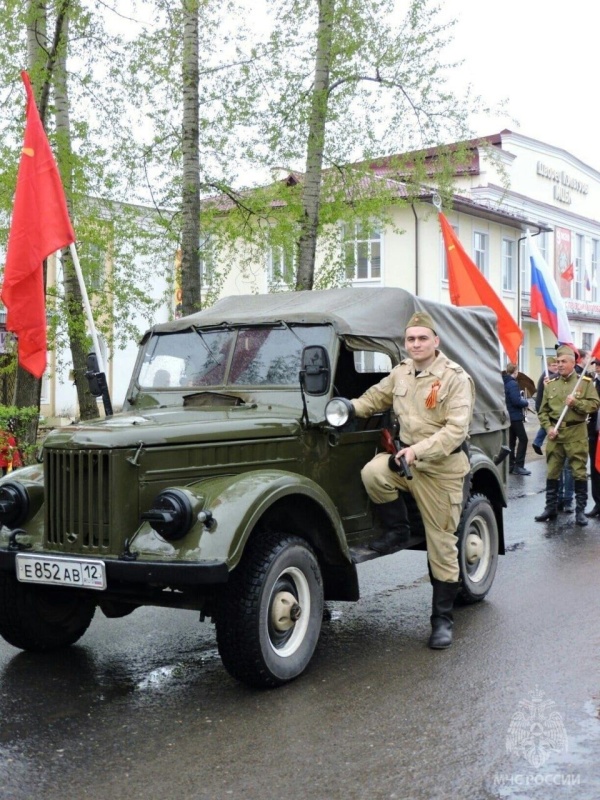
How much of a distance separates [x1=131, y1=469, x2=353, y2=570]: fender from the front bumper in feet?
0.18

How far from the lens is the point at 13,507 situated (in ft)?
17.9

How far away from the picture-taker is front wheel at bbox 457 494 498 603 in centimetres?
686

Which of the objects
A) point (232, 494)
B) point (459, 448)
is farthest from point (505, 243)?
point (232, 494)

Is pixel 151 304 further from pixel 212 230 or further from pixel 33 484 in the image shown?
pixel 33 484

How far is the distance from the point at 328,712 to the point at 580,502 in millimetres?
→ 6997

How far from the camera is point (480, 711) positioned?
4805 millimetres

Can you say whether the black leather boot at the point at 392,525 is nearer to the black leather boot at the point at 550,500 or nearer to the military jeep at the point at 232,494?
the military jeep at the point at 232,494

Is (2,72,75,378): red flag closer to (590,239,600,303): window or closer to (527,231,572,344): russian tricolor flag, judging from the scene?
(527,231,572,344): russian tricolor flag

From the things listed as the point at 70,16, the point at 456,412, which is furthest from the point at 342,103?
the point at 456,412

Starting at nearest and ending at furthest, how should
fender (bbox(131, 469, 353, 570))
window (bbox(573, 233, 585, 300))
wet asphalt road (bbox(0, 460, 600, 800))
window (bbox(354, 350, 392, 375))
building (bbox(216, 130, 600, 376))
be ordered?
wet asphalt road (bbox(0, 460, 600, 800))
fender (bbox(131, 469, 353, 570))
window (bbox(354, 350, 392, 375))
building (bbox(216, 130, 600, 376))
window (bbox(573, 233, 585, 300))

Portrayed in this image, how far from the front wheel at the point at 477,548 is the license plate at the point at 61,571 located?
2.81 metres

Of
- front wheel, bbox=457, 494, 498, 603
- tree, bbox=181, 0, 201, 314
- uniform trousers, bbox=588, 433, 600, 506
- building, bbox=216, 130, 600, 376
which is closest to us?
→ front wheel, bbox=457, 494, 498, 603

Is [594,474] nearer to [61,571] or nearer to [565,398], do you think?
[565,398]

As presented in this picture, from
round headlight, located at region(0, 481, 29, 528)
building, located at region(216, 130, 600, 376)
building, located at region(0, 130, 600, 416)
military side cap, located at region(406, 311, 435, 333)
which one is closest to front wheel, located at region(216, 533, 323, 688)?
round headlight, located at region(0, 481, 29, 528)
